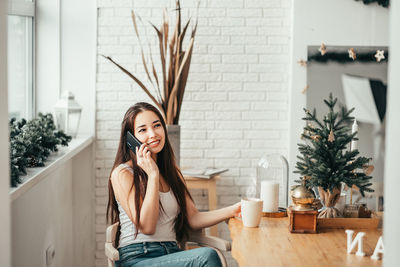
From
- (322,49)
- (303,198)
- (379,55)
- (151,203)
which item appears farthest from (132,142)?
(379,55)

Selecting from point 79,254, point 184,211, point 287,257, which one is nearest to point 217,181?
point 79,254

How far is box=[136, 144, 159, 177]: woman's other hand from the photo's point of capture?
254cm

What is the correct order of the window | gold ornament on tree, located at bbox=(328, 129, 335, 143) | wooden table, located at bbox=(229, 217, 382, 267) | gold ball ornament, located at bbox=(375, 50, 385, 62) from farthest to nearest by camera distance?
gold ball ornament, located at bbox=(375, 50, 385, 62), the window, gold ornament on tree, located at bbox=(328, 129, 335, 143), wooden table, located at bbox=(229, 217, 382, 267)

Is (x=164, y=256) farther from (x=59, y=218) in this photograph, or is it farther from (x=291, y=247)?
(x=59, y=218)

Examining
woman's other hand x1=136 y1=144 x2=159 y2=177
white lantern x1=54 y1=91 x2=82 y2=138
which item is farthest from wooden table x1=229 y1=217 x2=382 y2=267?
white lantern x1=54 y1=91 x2=82 y2=138

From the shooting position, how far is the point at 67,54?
4.10 metres

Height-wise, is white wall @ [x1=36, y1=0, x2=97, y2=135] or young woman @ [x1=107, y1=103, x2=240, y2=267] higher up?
white wall @ [x1=36, y1=0, x2=97, y2=135]

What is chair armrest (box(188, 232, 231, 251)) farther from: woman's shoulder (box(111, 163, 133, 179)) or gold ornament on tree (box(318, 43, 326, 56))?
gold ornament on tree (box(318, 43, 326, 56))

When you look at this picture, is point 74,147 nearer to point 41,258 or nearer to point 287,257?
point 41,258

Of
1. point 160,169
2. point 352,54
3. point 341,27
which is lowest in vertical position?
point 160,169

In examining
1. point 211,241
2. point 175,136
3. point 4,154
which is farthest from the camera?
point 175,136

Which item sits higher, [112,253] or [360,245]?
[360,245]

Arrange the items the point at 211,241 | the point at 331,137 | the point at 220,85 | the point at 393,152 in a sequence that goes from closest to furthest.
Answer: the point at 393,152 → the point at 331,137 → the point at 211,241 → the point at 220,85

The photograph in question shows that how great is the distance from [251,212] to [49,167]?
41.1 inches
